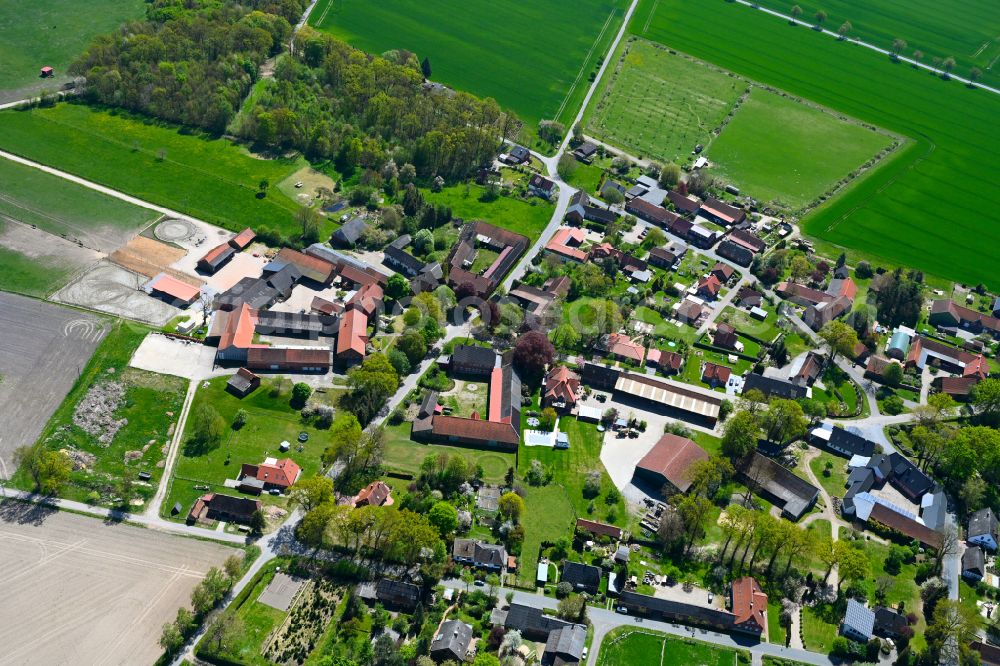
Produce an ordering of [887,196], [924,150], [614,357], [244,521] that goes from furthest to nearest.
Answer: [924,150]
[887,196]
[614,357]
[244,521]

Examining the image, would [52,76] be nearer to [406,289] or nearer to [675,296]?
[406,289]

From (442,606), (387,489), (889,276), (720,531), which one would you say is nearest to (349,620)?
(442,606)

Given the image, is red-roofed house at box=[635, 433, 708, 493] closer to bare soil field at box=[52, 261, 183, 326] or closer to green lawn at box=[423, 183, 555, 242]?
green lawn at box=[423, 183, 555, 242]

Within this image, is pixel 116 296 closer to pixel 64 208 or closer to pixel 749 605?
pixel 64 208

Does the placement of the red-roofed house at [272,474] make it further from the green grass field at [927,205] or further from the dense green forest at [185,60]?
the green grass field at [927,205]

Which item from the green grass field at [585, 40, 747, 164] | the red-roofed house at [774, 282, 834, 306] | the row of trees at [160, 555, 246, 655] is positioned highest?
the green grass field at [585, 40, 747, 164]

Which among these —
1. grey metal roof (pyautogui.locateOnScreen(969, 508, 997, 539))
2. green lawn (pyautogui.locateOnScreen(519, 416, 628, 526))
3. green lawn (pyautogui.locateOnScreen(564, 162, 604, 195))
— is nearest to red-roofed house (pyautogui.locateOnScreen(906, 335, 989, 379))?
grey metal roof (pyautogui.locateOnScreen(969, 508, 997, 539))
